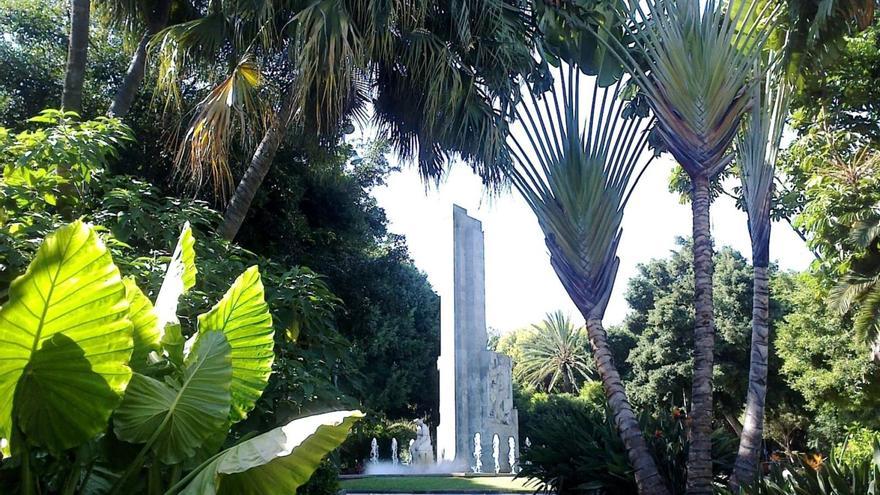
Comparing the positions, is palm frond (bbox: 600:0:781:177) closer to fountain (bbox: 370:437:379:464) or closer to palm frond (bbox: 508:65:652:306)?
palm frond (bbox: 508:65:652:306)

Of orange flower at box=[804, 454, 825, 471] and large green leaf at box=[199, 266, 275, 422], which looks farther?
orange flower at box=[804, 454, 825, 471]

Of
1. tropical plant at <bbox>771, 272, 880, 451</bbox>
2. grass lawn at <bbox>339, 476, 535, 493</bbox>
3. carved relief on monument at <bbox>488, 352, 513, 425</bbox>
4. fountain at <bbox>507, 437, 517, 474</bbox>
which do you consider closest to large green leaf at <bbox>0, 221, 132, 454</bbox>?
grass lawn at <bbox>339, 476, 535, 493</bbox>

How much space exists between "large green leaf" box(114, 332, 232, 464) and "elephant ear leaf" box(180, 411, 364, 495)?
30 cm

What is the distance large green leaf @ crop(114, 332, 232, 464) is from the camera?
3549mm

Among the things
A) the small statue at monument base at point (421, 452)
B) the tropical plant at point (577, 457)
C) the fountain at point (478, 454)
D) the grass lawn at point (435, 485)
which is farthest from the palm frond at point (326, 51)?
the small statue at monument base at point (421, 452)

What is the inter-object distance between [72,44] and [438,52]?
4.04 m

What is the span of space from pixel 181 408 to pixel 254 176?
5083 mm

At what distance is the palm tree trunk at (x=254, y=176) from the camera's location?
27.1 ft

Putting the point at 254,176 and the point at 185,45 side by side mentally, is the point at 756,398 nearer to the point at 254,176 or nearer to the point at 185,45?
the point at 254,176

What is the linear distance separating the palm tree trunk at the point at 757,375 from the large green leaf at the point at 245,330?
183 inches

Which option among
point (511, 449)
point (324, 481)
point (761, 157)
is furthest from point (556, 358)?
point (761, 157)

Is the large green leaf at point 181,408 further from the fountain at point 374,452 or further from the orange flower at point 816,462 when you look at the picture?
the fountain at point 374,452

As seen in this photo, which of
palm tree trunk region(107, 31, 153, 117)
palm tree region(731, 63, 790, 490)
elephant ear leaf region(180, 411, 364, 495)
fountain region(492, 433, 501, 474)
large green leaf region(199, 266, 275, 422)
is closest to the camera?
elephant ear leaf region(180, 411, 364, 495)

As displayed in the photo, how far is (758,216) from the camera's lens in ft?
25.6
